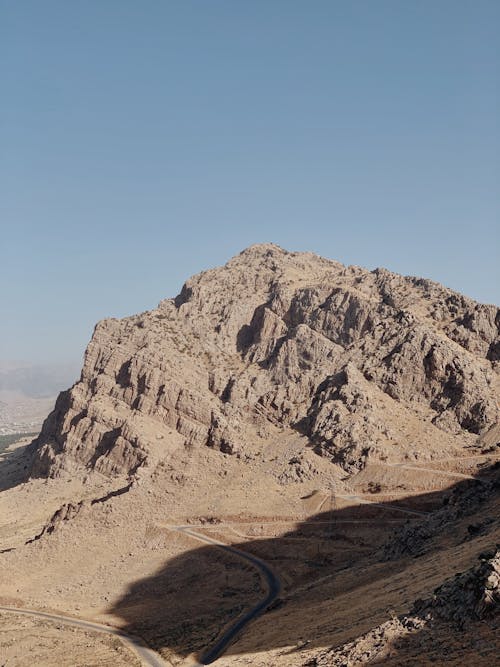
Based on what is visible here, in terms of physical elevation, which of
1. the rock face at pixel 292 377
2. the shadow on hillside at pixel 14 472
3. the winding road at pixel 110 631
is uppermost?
the rock face at pixel 292 377

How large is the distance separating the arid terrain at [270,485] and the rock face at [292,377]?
0.46 m

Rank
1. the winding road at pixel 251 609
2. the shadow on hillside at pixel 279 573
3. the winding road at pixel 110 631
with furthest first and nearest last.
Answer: the shadow on hillside at pixel 279 573, the winding road at pixel 110 631, the winding road at pixel 251 609

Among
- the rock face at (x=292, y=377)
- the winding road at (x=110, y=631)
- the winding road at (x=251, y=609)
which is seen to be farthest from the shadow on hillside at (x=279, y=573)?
the rock face at (x=292, y=377)

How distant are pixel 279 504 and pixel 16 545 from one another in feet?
159

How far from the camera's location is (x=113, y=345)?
482 ft

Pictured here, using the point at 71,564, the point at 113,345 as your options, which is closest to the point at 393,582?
the point at 71,564

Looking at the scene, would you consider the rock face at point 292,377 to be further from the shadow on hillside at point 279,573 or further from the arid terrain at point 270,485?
the shadow on hillside at point 279,573

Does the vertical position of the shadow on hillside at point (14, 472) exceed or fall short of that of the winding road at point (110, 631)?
it exceeds it

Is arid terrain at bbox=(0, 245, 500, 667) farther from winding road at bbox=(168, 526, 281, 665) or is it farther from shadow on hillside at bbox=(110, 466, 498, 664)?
winding road at bbox=(168, 526, 281, 665)

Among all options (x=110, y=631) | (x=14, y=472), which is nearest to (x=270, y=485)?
(x=110, y=631)

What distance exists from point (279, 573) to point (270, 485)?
2547cm

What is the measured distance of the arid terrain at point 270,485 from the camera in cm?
5494

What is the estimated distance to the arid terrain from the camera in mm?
54938

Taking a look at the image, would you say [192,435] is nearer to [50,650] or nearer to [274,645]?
[50,650]
